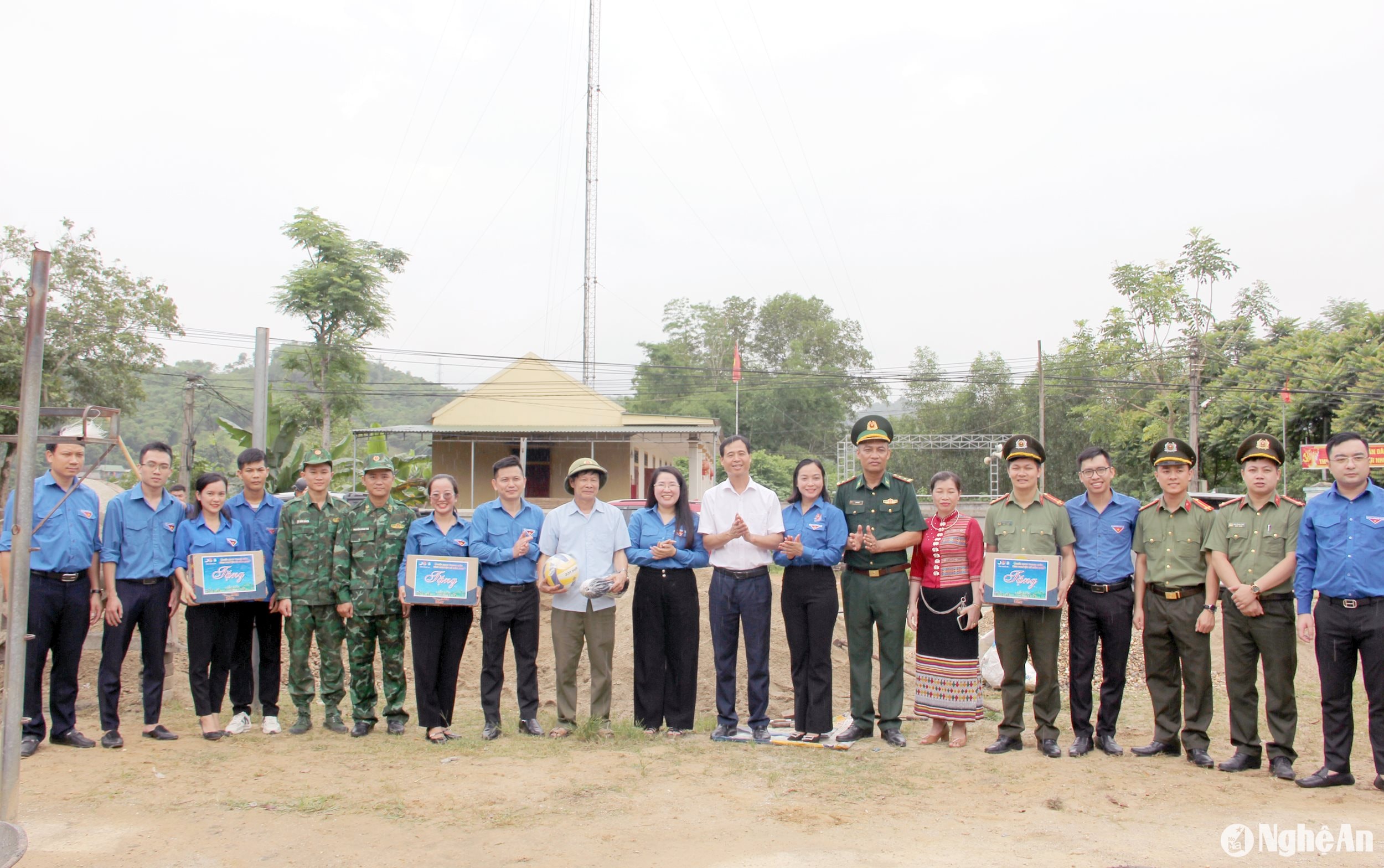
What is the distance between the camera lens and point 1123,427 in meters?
36.4

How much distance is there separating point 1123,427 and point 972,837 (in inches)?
1414

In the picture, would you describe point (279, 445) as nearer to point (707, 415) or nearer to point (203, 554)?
point (203, 554)

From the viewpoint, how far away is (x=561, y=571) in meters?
5.73

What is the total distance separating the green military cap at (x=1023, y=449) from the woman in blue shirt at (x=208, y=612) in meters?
4.80

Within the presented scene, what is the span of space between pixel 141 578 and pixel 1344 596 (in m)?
6.66

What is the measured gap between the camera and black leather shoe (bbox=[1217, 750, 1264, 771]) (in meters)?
5.17

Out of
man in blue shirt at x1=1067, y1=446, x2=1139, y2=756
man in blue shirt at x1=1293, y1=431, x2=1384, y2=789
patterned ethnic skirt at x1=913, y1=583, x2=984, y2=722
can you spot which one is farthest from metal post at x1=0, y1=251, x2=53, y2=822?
man in blue shirt at x1=1293, y1=431, x2=1384, y2=789

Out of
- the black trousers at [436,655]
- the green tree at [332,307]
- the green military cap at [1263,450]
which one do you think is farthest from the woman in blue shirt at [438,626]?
the green tree at [332,307]

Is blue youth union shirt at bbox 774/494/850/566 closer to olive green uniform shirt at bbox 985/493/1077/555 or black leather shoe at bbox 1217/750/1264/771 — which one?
olive green uniform shirt at bbox 985/493/1077/555

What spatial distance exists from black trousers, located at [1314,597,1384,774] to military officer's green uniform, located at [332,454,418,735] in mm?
5190

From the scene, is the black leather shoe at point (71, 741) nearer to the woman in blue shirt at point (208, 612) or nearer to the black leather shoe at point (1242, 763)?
the woman in blue shirt at point (208, 612)

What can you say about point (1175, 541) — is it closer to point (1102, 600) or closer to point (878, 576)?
point (1102, 600)

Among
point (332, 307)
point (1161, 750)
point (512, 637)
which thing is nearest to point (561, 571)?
point (512, 637)

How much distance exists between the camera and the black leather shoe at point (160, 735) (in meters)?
5.75
